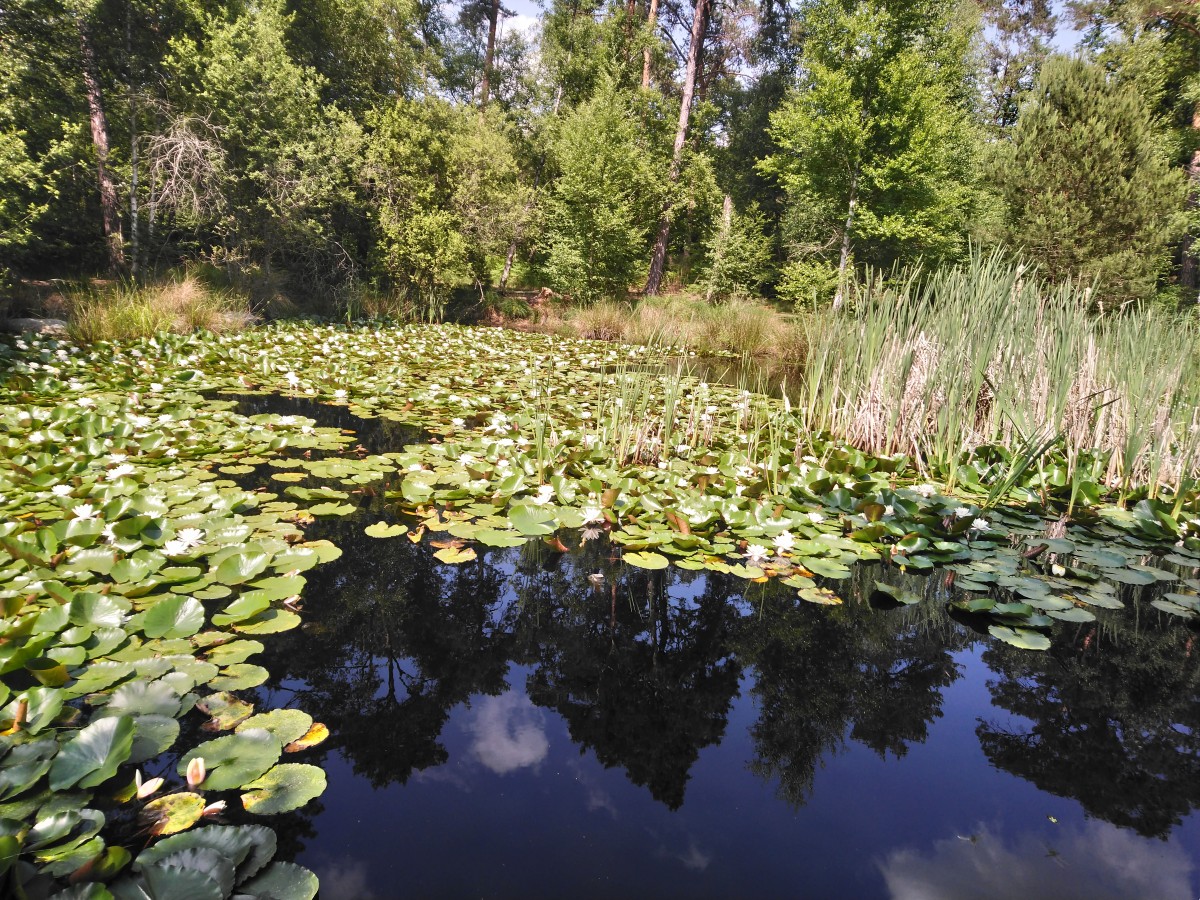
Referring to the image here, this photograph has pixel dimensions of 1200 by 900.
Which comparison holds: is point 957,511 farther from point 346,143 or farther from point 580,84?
point 580,84

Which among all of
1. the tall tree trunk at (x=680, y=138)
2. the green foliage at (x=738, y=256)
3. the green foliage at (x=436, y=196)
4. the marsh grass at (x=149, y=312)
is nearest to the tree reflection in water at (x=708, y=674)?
the marsh grass at (x=149, y=312)

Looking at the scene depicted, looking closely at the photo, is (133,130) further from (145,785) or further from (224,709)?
(145,785)

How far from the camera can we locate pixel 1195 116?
13992 mm

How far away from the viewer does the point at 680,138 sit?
16.4 meters

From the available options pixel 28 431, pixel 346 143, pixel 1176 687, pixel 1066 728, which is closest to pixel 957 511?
pixel 1176 687

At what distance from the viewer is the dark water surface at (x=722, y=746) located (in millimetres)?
1283

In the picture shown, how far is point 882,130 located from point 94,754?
17.7m

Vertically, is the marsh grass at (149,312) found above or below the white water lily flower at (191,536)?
above

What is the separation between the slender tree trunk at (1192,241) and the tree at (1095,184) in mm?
555

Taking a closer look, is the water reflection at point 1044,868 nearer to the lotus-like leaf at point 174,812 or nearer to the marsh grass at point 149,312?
the lotus-like leaf at point 174,812

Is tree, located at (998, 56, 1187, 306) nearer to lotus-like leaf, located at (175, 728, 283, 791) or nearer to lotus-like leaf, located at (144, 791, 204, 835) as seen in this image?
lotus-like leaf, located at (175, 728, 283, 791)

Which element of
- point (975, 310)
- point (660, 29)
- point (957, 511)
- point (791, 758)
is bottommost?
point (791, 758)

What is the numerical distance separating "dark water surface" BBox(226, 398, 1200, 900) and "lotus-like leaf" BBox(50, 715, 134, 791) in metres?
0.38

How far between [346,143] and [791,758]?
12376 millimetres
